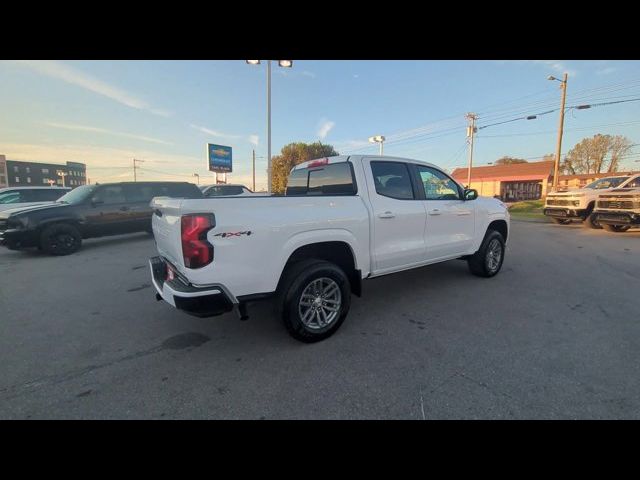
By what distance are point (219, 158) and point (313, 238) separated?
3100cm

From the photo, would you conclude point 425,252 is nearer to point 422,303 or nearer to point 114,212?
point 422,303

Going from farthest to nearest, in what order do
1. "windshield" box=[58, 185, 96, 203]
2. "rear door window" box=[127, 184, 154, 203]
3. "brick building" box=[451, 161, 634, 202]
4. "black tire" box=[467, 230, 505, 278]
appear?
"brick building" box=[451, 161, 634, 202]
"rear door window" box=[127, 184, 154, 203]
"windshield" box=[58, 185, 96, 203]
"black tire" box=[467, 230, 505, 278]

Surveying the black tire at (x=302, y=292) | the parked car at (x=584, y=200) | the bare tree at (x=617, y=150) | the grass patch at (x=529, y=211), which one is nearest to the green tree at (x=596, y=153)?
the bare tree at (x=617, y=150)

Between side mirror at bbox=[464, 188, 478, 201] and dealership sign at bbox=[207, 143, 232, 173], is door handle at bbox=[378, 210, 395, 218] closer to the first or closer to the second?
side mirror at bbox=[464, 188, 478, 201]

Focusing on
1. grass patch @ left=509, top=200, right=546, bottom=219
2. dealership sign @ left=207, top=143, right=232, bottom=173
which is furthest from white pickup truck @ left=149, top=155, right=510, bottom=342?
dealership sign @ left=207, top=143, right=232, bottom=173

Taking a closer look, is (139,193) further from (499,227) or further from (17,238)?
(499,227)

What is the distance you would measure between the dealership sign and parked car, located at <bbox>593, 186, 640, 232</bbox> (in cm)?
2934

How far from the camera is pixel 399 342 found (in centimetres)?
322

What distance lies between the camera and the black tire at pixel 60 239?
24.5ft

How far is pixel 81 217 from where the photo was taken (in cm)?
805

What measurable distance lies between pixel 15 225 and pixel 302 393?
8.78 meters

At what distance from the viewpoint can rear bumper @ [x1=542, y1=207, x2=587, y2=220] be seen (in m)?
12.2
